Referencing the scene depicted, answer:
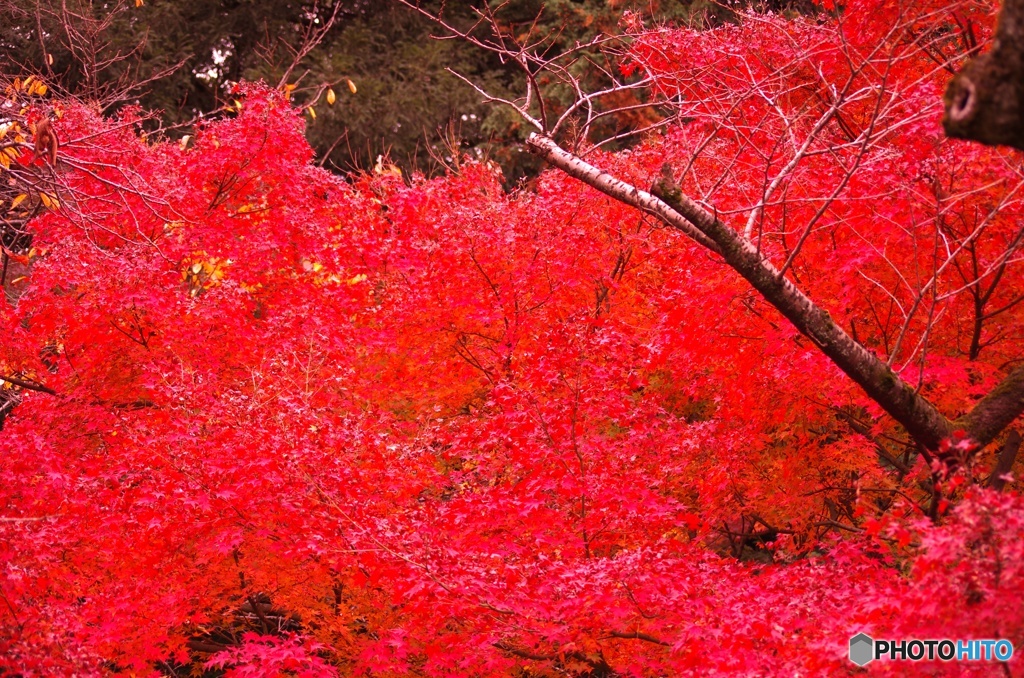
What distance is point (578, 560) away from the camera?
768 cm

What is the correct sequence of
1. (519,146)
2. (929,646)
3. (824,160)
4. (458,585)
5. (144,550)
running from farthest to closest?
(519,146) < (824,160) < (144,550) < (458,585) < (929,646)

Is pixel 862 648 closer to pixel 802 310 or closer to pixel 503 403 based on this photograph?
pixel 802 310

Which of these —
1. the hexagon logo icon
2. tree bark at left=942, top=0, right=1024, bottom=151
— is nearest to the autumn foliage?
the hexagon logo icon

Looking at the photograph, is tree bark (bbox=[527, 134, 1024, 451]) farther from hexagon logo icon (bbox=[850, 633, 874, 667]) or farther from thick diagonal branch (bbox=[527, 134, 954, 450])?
hexagon logo icon (bbox=[850, 633, 874, 667])

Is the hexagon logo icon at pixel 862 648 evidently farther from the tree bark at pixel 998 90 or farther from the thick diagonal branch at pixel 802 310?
the tree bark at pixel 998 90

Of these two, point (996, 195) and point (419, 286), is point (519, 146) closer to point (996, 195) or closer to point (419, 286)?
point (419, 286)

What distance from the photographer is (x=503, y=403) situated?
28.8 feet

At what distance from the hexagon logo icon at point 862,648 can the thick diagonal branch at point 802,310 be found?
1.34 metres

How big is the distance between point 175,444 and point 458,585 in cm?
287

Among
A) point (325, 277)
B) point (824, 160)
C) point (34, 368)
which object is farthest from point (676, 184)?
point (34, 368)

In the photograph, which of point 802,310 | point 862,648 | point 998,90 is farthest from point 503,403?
point 998,90

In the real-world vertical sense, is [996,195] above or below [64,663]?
above

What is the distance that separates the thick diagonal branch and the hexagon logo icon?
4.39ft

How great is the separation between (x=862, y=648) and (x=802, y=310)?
191cm
